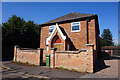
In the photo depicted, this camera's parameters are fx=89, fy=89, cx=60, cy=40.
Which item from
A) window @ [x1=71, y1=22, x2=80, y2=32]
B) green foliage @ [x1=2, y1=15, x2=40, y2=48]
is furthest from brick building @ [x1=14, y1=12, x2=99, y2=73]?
green foliage @ [x1=2, y1=15, x2=40, y2=48]

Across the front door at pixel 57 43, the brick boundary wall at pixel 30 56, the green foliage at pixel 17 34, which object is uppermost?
the green foliage at pixel 17 34

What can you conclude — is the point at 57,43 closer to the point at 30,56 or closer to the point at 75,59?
the point at 30,56

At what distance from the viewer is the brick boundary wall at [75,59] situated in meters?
7.34

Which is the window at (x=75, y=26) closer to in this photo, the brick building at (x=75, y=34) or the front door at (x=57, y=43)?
the brick building at (x=75, y=34)

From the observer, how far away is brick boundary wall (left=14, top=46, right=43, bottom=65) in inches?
401

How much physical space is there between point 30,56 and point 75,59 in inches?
234

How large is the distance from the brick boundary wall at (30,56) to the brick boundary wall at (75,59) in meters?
1.74

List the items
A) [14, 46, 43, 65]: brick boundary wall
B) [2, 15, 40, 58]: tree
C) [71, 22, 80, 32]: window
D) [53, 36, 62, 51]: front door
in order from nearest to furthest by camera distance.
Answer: [14, 46, 43, 65]: brick boundary wall
[53, 36, 62, 51]: front door
[71, 22, 80, 32]: window
[2, 15, 40, 58]: tree

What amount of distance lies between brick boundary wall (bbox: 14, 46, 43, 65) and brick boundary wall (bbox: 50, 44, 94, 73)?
1741 millimetres

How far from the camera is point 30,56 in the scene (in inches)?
436

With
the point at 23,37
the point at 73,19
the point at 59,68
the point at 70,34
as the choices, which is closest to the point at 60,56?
the point at 59,68

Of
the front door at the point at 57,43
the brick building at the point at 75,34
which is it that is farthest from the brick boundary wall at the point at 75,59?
the front door at the point at 57,43

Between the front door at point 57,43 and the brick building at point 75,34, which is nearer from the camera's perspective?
the brick building at point 75,34

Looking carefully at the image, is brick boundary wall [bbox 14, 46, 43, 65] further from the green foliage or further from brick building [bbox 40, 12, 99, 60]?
the green foliage
